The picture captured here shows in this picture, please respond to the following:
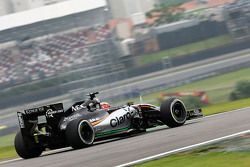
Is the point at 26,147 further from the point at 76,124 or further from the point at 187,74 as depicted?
the point at 187,74

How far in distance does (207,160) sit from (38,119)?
5.80m

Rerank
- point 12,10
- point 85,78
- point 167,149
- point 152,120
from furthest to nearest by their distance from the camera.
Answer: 1. point 12,10
2. point 85,78
3. point 152,120
4. point 167,149

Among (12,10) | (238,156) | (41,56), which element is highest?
(12,10)

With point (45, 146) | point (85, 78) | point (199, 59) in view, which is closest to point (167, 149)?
point (45, 146)

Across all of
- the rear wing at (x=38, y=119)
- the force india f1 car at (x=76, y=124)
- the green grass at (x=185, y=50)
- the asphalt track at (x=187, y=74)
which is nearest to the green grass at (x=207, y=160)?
the force india f1 car at (x=76, y=124)

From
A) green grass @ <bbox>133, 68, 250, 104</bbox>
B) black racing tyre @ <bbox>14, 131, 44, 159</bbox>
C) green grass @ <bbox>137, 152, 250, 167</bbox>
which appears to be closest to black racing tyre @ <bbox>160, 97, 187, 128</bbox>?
black racing tyre @ <bbox>14, 131, 44, 159</bbox>

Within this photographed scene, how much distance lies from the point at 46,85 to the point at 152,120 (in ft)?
134

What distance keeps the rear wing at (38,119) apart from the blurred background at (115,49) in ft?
124

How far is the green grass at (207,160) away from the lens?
24.8 feet

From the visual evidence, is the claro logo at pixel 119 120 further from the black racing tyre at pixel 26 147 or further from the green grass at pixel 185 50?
the green grass at pixel 185 50

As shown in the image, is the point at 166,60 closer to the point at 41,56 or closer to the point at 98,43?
the point at 98,43

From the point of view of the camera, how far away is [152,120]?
14422 mm

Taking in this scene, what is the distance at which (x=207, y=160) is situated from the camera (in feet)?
26.3

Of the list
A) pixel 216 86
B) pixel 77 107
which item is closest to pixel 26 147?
pixel 77 107
